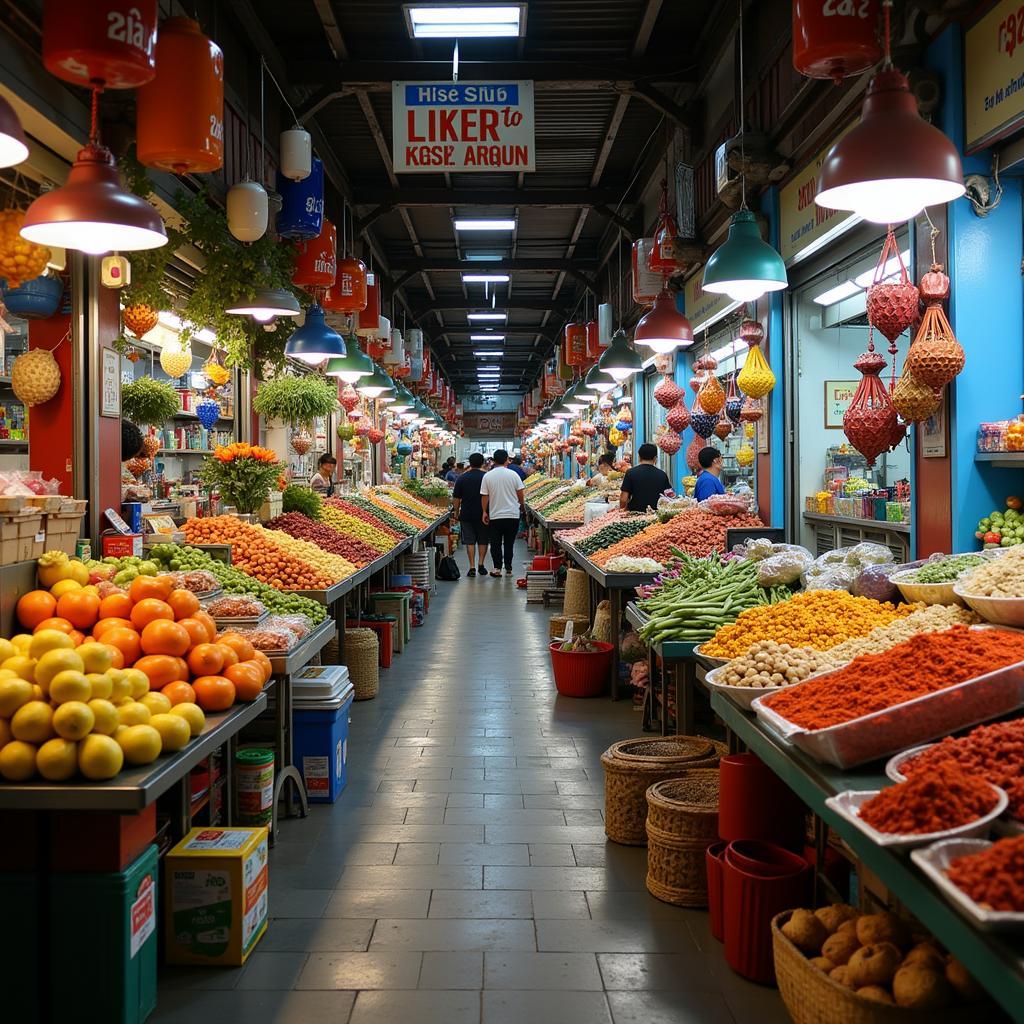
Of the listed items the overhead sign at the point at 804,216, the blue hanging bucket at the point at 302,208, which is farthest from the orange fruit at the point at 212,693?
the blue hanging bucket at the point at 302,208

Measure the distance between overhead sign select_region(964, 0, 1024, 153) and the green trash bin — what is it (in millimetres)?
4661

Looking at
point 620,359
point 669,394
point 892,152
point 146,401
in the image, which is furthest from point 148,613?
point 669,394

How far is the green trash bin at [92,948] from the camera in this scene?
2.92 m

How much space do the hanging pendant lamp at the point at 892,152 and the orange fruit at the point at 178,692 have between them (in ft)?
9.27

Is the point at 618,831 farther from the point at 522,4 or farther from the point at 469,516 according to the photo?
the point at 469,516

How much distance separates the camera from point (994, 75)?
4.59 metres

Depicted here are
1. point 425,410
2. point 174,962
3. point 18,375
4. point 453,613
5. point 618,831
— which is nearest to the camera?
point 174,962

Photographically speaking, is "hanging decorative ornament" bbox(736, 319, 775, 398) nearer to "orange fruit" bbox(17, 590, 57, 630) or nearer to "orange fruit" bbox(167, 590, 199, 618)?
"orange fruit" bbox(167, 590, 199, 618)

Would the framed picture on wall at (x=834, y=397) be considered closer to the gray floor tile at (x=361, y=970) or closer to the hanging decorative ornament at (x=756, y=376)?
the hanging decorative ornament at (x=756, y=376)

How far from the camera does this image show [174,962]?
11.5 ft

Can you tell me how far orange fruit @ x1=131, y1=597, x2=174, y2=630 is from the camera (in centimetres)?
375

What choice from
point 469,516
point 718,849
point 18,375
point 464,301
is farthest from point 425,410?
point 718,849

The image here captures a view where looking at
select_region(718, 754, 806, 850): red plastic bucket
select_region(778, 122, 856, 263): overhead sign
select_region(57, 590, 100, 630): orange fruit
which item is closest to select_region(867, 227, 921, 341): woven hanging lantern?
select_region(778, 122, 856, 263): overhead sign

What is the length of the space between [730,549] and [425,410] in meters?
15.3
